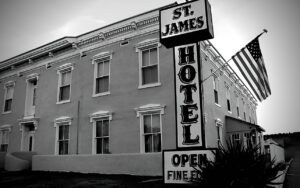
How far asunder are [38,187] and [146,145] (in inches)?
212

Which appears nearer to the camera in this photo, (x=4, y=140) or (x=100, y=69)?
(x=100, y=69)

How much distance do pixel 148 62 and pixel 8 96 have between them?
1373 cm

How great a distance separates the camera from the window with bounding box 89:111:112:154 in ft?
48.3

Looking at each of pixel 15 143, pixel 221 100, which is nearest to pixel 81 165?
pixel 15 143

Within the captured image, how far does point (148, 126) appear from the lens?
13.4 m

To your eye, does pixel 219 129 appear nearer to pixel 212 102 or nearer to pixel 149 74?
pixel 212 102

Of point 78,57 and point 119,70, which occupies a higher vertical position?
point 78,57

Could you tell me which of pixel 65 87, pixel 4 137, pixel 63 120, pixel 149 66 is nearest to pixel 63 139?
pixel 63 120

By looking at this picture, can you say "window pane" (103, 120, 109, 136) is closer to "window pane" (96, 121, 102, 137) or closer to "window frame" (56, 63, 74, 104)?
"window pane" (96, 121, 102, 137)

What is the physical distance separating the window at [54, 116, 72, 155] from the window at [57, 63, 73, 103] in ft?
4.49

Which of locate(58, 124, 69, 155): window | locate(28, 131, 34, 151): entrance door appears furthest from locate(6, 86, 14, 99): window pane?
locate(58, 124, 69, 155): window

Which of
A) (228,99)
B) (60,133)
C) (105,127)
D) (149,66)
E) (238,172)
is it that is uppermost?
(149,66)

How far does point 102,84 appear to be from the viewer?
15711 millimetres

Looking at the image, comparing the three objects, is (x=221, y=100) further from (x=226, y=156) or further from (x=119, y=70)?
(x=226, y=156)
